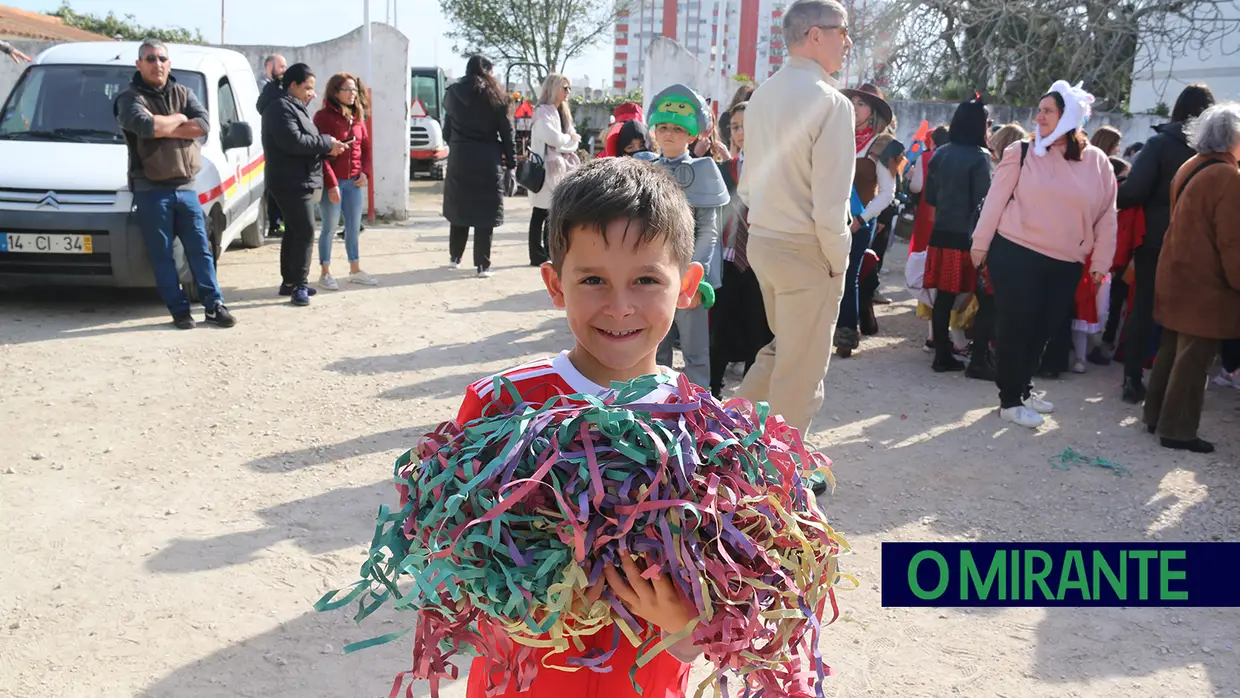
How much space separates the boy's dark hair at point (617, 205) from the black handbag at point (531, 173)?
25.1 ft

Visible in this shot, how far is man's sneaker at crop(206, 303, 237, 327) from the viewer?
7.68 meters

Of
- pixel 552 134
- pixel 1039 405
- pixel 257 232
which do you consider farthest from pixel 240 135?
pixel 1039 405

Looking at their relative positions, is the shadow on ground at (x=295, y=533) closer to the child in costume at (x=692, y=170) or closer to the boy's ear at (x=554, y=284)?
the child in costume at (x=692, y=170)

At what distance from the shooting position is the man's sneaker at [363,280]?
9.70 metres

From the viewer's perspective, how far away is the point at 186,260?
7867 mm

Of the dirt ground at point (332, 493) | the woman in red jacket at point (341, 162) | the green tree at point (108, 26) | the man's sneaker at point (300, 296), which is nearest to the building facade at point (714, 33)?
the green tree at point (108, 26)

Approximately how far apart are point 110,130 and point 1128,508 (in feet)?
27.2

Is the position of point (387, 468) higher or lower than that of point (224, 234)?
lower

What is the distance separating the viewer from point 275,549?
13.8 ft

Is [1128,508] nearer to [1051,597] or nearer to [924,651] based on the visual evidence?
[1051,597]

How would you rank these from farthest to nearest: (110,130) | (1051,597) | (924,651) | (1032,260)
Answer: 1. (110,130)
2. (1032,260)
3. (1051,597)
4. (924,651)

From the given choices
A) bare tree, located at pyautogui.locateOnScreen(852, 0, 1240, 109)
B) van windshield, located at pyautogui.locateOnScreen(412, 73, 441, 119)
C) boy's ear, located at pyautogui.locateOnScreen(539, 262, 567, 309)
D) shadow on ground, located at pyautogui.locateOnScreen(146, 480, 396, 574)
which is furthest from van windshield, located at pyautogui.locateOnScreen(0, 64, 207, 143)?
bare tree, located at pyautogui.locateOnScreen(852, 0, 1240, 109)

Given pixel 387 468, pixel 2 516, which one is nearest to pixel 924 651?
pixel 387 468

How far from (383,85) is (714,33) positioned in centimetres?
7181
